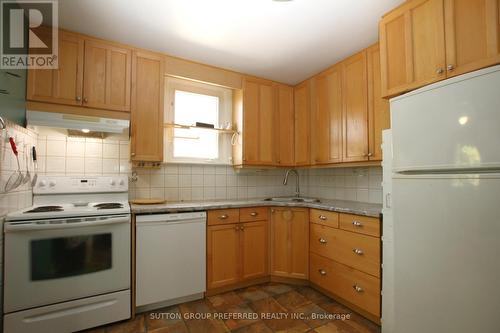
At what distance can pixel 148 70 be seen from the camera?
2342 millimetres

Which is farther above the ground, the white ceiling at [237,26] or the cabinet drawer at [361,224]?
the white ceiling at [237,26]

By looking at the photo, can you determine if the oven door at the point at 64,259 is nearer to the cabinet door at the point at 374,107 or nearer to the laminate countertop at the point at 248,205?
the laminate countertop at the point at 248,205

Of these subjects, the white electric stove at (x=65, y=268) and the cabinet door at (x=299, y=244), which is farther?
the cabinet door at (x=299, y=244)

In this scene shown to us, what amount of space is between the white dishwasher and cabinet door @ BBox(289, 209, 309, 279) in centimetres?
95

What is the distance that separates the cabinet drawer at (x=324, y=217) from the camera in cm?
222

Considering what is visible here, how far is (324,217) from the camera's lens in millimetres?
2330

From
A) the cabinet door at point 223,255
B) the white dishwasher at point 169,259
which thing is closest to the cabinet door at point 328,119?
the cabinet door at point 223,255

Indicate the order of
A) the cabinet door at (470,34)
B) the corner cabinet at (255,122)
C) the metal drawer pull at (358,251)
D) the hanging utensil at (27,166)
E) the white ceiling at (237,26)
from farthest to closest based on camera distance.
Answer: the corner cabinet at (255,122), the metal drawer pull at (358,251), the hanging utensil at (27,166), the white ceiling at (237,26), the cabinet door at (470,34)

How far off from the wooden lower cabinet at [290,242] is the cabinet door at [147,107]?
143 cm

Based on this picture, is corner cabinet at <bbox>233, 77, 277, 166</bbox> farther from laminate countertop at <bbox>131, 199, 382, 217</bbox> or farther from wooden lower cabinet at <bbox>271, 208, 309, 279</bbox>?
wooden lower cabinet at <bbox>271, 208, 309, 279</bbox>

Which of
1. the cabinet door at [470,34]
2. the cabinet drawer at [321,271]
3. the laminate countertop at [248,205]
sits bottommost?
the cabinet drawer at [321,271]

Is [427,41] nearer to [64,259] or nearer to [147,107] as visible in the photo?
[147,107]

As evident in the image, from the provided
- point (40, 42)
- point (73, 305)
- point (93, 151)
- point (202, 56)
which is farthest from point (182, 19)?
point (73, 305)

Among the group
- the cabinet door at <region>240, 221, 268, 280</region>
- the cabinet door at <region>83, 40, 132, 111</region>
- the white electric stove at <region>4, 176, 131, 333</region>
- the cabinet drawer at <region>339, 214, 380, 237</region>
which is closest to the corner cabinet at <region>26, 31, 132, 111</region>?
the cabinet door at <region>83, 40, 132, 111</region>
